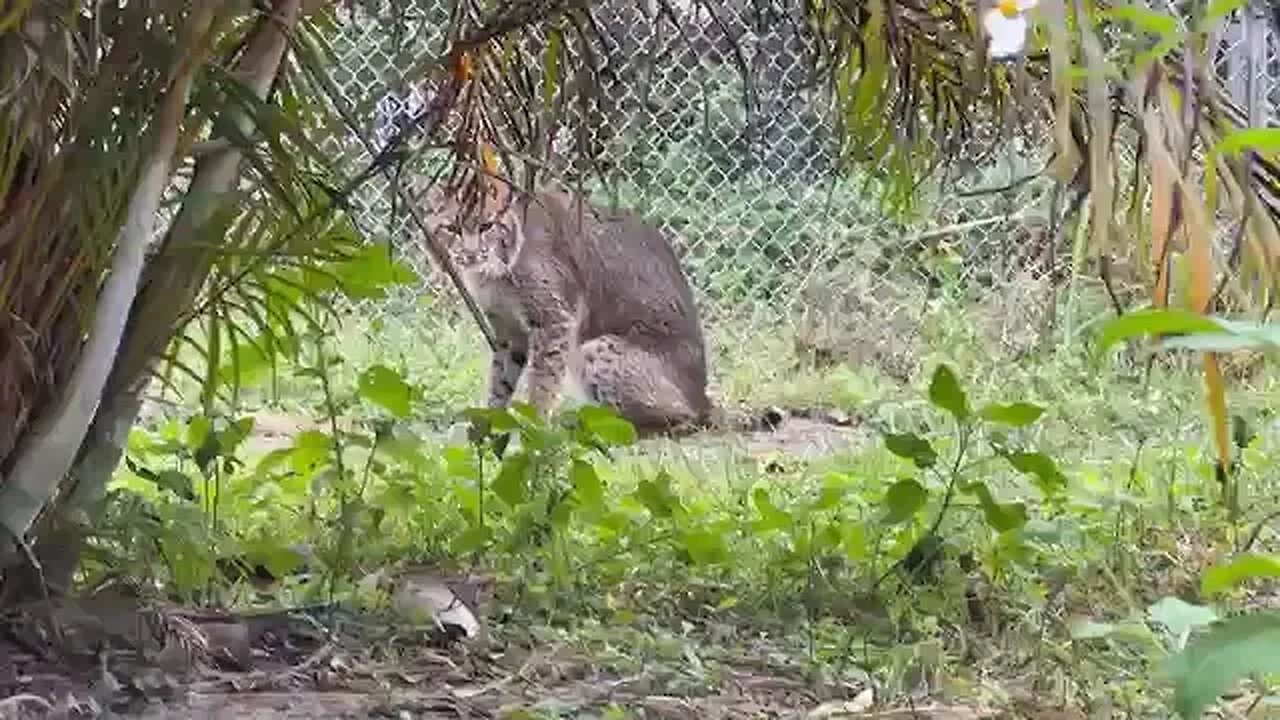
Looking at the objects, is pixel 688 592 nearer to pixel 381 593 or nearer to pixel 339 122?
pixel 381 593

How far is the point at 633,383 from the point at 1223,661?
4.10 m

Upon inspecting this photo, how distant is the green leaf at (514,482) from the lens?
213cm

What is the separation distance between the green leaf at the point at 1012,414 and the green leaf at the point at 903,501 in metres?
0.13

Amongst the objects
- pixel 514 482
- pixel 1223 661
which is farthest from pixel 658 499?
pixel 1223 661

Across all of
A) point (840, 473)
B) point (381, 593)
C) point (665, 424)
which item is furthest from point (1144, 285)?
point (665, 424)

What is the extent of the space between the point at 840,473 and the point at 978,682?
1.39 m

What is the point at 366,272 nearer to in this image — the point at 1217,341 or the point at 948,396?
the point at 948,396

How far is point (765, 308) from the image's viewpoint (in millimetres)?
6125

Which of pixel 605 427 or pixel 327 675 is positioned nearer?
pixel 327 675

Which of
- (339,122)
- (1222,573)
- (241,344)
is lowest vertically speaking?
(1222,573)

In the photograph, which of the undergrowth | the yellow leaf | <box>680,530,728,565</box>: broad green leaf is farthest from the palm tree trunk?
the yellow leaf

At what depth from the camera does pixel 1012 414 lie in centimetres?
194

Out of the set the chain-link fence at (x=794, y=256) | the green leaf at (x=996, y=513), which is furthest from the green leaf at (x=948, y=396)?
the chain-link fence at (x=794, y=256)

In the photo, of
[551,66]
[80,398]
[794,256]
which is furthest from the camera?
[794,256]
